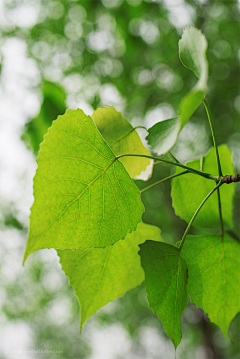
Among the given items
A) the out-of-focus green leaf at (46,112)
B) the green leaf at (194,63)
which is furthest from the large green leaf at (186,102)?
the out-of-focus green leaf at (46,112)

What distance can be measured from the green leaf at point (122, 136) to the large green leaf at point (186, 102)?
0.16 meters

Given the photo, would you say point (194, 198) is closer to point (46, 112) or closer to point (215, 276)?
point (215, 276)

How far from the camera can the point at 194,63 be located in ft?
1.03

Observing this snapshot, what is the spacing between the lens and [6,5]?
272 centimetres

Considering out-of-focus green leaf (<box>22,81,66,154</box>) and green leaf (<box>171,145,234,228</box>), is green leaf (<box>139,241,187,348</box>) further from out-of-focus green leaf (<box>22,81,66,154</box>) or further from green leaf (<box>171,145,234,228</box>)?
out-of-focus green leaf (<box>22,81,66,154</box>)

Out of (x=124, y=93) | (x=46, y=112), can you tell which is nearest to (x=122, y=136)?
(x=46, y=112)

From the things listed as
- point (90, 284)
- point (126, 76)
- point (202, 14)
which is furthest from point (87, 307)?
point (126, 76)

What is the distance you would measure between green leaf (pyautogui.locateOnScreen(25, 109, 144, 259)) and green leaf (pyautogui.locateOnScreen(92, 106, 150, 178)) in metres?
0.14

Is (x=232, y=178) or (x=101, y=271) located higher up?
(x=232, y=178)

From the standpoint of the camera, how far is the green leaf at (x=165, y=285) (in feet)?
1.24

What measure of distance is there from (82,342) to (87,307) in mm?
6754

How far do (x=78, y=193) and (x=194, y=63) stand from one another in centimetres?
20

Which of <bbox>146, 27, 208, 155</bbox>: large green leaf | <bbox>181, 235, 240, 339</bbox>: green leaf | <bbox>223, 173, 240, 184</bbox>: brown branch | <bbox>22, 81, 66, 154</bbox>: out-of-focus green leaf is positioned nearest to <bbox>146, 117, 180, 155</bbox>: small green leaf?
<bbox>146, 27, 208, 155</bbox>: large green leaf

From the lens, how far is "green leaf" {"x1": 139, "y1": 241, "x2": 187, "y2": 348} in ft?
1.24
